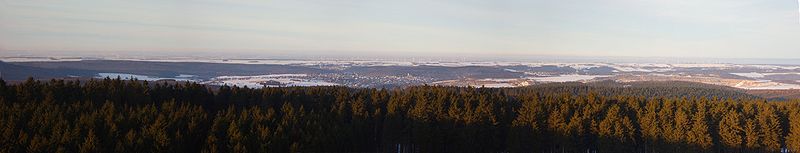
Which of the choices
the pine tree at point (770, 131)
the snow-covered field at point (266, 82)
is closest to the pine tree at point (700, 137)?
the pine tree at point (770, 131)

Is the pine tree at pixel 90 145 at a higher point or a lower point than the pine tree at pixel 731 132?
higher

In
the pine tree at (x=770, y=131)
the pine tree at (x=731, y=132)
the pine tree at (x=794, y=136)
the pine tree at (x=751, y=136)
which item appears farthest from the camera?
the pine tree at (x=770, y=131)

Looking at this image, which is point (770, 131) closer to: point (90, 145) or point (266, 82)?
point (90, 145)

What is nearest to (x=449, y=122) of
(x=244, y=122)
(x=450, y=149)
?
(x=450, y=149)

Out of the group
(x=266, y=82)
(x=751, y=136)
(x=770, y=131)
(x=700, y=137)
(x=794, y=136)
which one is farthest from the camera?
(x=266, y=82)

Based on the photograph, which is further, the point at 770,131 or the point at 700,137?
the point at 770,131

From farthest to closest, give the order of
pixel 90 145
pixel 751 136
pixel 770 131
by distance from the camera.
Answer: pixel 770 131 < pixel 751 136 < pixel 90 145

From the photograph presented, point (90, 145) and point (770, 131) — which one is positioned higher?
point (90, 145)

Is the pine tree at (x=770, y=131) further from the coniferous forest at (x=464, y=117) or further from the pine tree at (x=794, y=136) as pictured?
the pine tree at (x=794, y=136)

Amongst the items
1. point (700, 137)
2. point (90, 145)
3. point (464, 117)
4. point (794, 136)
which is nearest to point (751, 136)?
point (794, 136)

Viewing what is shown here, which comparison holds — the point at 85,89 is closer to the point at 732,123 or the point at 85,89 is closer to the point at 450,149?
the point at 450,149

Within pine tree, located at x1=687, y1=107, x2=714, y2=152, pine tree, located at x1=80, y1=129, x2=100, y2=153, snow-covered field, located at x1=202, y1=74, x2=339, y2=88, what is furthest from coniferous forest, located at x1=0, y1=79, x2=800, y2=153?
snow-covered field, located at x1=202, y1=74, x2=339, y2=88
